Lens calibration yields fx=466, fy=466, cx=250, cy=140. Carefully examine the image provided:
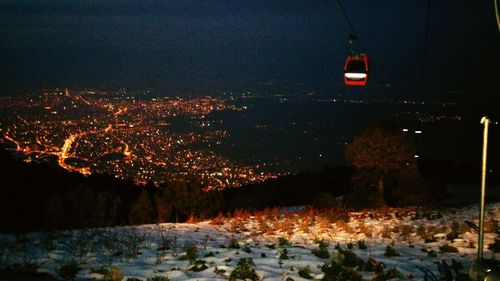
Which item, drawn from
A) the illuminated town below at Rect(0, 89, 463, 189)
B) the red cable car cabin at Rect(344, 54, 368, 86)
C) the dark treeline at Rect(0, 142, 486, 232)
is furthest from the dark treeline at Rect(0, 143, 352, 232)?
the red cable car cabin at Rect(344, 54, 368, 86)

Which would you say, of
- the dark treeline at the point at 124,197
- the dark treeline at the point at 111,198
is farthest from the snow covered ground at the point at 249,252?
the dark treeline at the point at 111,198

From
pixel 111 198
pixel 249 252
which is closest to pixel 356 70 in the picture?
pixel 249 252

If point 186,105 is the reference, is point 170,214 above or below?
below

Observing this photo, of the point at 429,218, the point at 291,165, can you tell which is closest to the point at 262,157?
the point at 291,165

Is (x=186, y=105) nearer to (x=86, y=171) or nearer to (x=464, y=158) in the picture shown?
(x=86, y=171)

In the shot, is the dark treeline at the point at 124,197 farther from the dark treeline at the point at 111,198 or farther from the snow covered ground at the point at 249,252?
the snow covered ground at the point at 249,252

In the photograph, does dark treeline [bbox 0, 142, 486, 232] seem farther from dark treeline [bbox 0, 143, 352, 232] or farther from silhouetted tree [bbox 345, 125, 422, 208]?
silhouetted tree [bbox 345, 125, 422, 208]

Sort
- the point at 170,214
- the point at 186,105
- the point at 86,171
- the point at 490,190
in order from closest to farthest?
the point at 170,214
the point at 490,190
the point at 86,171
the point at 186,105
